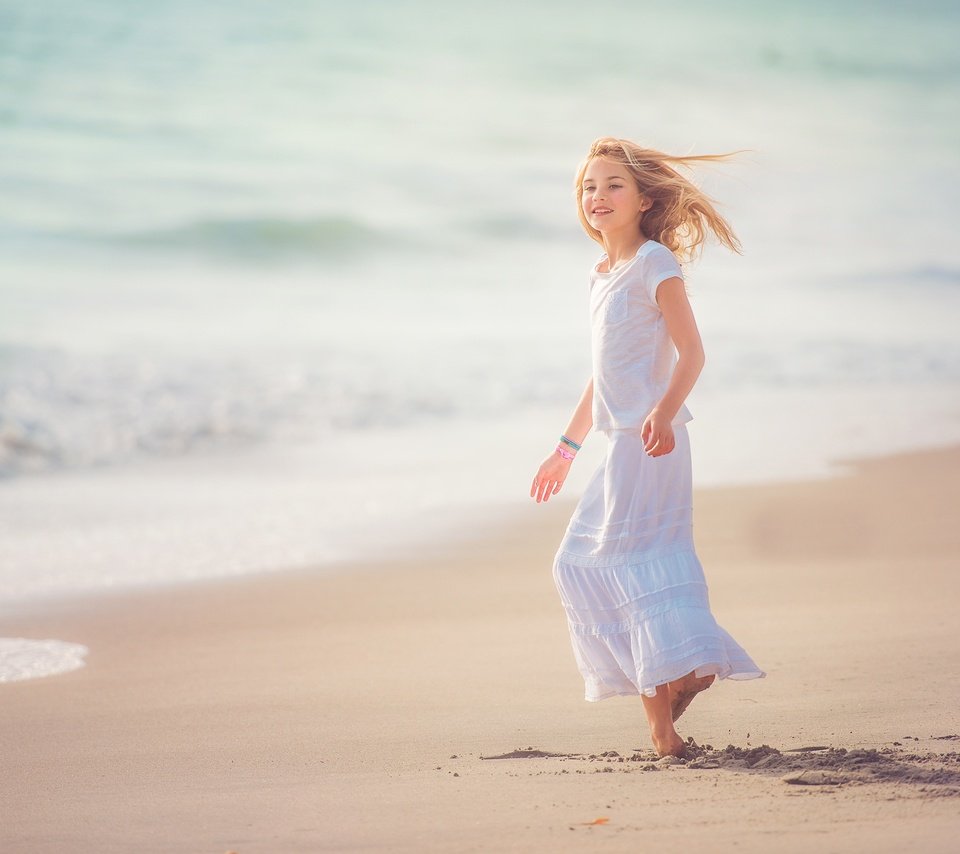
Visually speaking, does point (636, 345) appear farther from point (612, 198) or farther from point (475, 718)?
point (475, 718)

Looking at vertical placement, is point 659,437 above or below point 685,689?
above

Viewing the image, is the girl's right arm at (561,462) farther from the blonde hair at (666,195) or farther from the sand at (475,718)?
the sand at (475,718)

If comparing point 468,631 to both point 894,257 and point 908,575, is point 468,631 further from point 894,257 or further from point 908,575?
point 894,257

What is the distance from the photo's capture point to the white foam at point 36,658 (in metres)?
4.16

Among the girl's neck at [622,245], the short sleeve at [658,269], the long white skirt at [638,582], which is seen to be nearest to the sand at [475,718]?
the long white skirt at [638,582]

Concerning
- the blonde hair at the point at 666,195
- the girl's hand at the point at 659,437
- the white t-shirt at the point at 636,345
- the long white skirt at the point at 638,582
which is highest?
the blonde hair at the point at 666,195

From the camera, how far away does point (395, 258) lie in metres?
19.3

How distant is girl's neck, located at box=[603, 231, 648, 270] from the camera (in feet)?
10.8

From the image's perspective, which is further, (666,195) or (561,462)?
(561,462)

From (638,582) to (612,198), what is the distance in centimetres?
94

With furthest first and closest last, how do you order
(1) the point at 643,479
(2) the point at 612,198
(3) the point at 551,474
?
(3) the point at 551,474 → (2) the point at 612,198 → (1) the point at 643,479

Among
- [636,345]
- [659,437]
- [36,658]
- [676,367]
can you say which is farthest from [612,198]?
[36,658]

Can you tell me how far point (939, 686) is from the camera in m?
3.49

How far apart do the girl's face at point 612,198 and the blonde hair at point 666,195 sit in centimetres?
2
